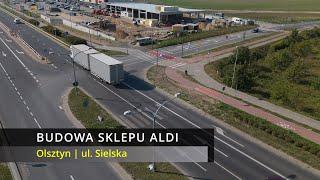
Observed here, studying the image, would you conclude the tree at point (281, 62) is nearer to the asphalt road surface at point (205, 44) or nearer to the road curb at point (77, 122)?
the asphalt road surface at point (205, 44)

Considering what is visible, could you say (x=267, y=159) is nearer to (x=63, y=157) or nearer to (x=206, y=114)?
(x=206, y=114)

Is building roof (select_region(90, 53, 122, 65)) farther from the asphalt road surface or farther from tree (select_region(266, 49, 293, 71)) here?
tree (select_region(266, 49, 293, 71))


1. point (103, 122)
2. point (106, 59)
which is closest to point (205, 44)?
point (106, 59)

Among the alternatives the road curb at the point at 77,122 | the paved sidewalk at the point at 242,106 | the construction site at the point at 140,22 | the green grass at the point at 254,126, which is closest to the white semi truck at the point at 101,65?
the road curb at the point at 77,122

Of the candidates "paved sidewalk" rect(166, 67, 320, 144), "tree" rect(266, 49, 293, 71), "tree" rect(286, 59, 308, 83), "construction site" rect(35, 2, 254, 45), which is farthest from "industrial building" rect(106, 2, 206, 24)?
"tree" rect(286, 59, 308, 83)

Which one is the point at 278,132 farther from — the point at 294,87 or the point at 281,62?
the point at 281,62

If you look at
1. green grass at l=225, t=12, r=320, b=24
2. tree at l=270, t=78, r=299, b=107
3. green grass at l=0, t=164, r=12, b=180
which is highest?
green grass at l=225, t=12, r=320, b=24

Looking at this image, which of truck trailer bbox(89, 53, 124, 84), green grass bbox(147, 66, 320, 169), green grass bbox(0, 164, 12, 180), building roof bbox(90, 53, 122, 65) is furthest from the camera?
building roof bbox(90, 53, 122, 65)
